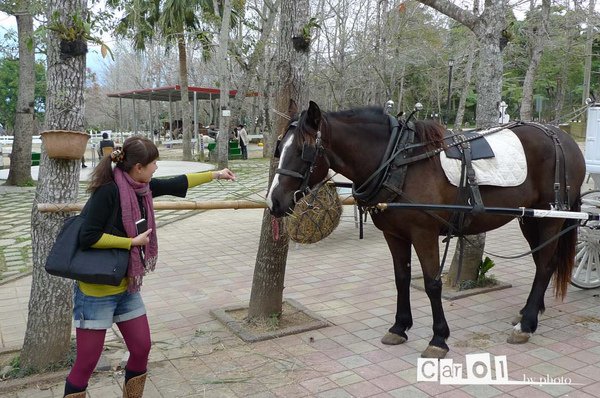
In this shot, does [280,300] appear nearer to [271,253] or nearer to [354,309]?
[271,253]

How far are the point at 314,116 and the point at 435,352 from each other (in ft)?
6.64

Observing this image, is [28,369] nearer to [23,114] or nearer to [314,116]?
[314,116]

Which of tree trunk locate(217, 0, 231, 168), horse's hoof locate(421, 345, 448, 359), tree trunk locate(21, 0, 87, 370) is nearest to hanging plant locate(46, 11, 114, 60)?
tree trunk locate(21, 0, 87, 370)

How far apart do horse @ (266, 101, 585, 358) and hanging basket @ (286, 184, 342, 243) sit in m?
0.27

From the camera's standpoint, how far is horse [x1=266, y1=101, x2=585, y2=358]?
11.8 ft

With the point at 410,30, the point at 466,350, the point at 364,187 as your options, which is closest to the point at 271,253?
the point at 364,187

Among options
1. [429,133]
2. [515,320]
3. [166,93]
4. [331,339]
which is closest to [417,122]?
[429,133]

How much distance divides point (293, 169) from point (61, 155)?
5.15 ft

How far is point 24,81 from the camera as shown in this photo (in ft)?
42.2

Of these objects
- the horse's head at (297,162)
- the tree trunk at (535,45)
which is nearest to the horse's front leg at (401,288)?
the horse's head at (297,162)

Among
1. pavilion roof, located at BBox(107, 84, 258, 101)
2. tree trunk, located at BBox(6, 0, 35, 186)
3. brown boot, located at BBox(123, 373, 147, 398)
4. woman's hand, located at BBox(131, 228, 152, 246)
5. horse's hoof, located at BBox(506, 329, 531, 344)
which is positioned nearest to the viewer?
woman's hand, located at BBox(131, 228, 152, 246)

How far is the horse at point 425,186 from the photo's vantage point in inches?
142

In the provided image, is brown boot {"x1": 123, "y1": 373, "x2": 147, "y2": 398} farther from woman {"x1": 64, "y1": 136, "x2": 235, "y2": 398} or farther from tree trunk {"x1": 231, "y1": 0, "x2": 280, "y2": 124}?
tree trunk {"x1": 231, "y1": 0, "x2": 280, "y2": 124}

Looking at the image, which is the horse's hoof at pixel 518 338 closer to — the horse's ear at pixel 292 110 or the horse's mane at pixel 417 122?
the horse's mane at pixel 417 122
